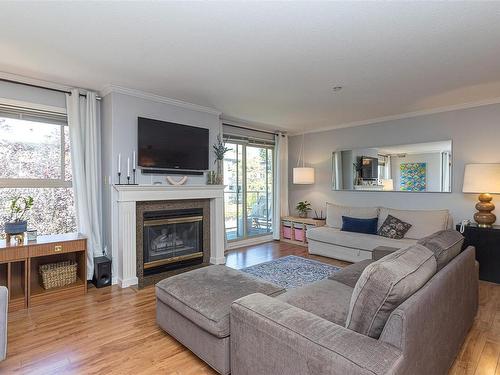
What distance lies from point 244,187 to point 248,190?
133 millimetres

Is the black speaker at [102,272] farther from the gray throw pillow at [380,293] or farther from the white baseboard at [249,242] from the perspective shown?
the gray throw pillow at [380,293]

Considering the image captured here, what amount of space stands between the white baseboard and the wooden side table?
11.0 feet

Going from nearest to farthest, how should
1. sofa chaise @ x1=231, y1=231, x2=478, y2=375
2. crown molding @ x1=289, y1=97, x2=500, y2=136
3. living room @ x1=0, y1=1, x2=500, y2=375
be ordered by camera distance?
1. sofa chaise @ x1=231, y1=231, x2=478, y2=375
2. living room @ x1=0, y1=1, x2=500, y2=375
3. crown molding @ x1=289, y1=97, x2=500, y2=136

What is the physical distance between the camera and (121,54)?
250 centimetres

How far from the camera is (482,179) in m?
3.53

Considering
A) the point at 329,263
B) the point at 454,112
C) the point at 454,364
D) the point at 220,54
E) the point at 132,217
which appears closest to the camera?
the point at 454,364

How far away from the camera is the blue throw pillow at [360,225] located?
174 inches

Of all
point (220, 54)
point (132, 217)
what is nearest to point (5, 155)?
point (132, 217)

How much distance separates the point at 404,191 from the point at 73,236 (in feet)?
15.4

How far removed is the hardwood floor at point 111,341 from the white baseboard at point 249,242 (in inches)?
91.1

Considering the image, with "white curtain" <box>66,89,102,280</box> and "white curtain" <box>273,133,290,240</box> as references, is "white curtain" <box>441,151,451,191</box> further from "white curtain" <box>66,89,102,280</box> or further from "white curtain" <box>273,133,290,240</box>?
"white curtain" <box>66,89,102,280</box>

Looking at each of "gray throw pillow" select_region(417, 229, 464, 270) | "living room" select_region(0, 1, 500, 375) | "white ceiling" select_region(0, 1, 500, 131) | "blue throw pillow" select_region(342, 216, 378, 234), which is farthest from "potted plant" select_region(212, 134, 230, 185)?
"gray throw pillow" select_region(417, 229, 464, 270)

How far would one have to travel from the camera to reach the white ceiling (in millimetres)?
1881

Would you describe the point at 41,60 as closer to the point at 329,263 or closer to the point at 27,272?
the point at 27,272
